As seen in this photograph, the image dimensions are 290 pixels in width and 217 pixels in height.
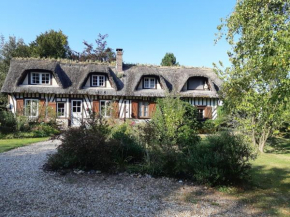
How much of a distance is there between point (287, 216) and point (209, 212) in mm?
1342

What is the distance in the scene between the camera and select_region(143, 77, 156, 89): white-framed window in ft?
63.6

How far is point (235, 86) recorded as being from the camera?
10.6 meters

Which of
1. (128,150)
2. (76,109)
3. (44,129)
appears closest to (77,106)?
(76,109)

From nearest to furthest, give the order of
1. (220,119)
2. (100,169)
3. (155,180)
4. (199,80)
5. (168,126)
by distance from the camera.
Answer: (155,180)
(100,169)
(168,126)
(220,119)
(199,80)

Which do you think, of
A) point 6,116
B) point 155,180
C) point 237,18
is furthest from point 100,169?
point 6,116

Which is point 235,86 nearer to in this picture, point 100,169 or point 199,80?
point 100,169

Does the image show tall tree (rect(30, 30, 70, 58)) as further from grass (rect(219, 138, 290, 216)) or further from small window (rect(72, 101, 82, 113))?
grass (rect(219, 138, 290, 216))

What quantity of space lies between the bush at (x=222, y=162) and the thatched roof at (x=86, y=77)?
39.9ft

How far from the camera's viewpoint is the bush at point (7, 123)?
12788 mm

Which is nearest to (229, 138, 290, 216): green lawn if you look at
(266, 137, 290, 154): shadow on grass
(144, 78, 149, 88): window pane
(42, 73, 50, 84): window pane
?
(266, 137, 290, 154): shadow on grass

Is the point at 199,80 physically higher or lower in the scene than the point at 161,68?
lower

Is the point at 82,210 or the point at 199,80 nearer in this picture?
the point at 82,210

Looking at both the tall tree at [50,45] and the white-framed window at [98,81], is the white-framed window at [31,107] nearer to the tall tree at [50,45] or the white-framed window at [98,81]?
the white-framed window at [98,81]

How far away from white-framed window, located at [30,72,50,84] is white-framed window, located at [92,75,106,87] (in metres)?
3.47
